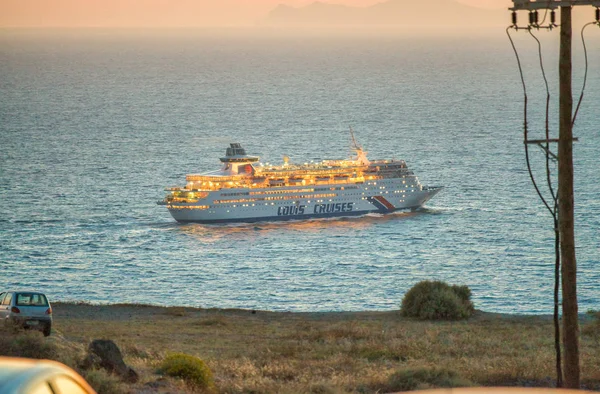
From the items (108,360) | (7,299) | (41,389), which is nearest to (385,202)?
(7,299)

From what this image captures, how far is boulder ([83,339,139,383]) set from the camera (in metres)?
16.0

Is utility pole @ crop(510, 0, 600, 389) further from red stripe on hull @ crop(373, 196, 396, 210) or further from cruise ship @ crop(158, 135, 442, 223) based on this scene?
red stripe on hull @ crop(373, 196, 396, 210)

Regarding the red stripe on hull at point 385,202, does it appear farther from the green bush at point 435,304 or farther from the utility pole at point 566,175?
the utility pole at point 566,175

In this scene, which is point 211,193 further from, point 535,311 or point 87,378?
point 87,378

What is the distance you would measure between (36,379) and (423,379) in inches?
420

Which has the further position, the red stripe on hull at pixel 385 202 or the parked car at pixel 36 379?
the red stripe on hull at pixel 385 202

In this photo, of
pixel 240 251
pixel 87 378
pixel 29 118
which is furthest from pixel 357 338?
pixel 29 118

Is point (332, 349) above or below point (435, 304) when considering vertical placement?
above

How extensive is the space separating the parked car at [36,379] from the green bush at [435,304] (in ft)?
90.9

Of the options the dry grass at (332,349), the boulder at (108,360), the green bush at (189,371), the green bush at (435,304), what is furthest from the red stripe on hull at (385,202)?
the boulder at (108,360)

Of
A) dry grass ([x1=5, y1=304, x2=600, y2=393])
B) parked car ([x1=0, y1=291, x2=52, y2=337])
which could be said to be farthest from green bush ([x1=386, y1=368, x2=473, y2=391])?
parked car ([x1=0, y1=291, x2=52, y2=337])

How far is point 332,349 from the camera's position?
22.0 m

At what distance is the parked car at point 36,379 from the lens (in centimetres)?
559

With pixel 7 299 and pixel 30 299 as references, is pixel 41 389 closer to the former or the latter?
pixel 7 299
